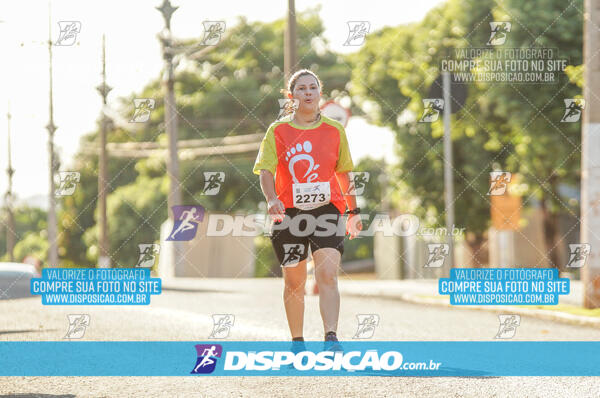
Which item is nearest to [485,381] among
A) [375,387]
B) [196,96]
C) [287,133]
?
[375,387]

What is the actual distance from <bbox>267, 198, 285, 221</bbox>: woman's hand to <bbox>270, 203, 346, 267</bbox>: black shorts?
0.10m

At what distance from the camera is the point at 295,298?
7211mm

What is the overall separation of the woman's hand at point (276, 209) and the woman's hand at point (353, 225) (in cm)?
48

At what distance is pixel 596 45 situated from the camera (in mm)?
14008

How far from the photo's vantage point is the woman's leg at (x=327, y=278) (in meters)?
6.93

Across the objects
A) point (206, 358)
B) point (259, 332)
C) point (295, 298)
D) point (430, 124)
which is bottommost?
point (259, 332)

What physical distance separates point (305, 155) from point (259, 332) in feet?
11.7

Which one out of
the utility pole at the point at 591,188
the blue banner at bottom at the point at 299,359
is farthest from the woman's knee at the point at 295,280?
the utility pole at the point at 591,188

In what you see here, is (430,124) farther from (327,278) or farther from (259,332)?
(327,278)

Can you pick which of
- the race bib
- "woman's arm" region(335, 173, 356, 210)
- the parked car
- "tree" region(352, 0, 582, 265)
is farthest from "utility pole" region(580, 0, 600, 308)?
"tree" region(352, 0, 582, 265)

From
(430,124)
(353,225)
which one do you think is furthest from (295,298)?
(430,124)

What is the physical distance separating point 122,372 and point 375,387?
2.03 meters

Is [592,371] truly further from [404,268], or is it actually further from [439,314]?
[404,268]

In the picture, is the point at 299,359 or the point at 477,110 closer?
the point at 299,359
